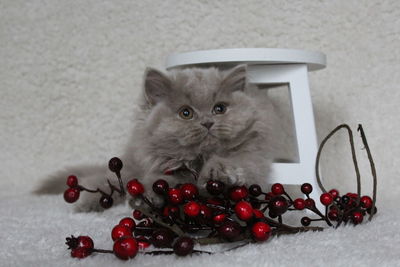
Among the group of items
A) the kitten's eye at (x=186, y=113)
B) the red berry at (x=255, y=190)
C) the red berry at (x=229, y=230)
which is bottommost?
the red berry at (x=229, y=230)

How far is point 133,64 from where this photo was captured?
1884 millimetres

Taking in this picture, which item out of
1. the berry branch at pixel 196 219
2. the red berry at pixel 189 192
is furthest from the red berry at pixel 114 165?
the red berry at pixel 189 192

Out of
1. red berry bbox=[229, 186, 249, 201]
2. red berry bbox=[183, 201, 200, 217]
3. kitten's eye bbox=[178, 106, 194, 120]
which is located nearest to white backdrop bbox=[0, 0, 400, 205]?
kitten's eye bbox=[178, 106, 194, 120]

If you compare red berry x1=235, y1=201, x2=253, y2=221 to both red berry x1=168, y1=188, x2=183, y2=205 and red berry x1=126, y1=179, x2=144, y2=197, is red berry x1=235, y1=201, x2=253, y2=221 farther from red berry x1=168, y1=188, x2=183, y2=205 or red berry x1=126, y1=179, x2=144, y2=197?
red berry x1=126, y1=179, x2=144, y2=197

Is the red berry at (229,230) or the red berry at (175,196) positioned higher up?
the red berry at (175,196)

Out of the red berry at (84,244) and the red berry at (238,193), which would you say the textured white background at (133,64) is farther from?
the red berry at (84,244)

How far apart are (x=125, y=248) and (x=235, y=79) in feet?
1.89

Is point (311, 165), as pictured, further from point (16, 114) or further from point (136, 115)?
point (16, 114)

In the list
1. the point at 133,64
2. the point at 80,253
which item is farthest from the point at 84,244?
the point at 133,64

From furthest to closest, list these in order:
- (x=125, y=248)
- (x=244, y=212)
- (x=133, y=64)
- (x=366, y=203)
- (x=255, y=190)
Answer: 1. (x=133, y=64)
2. (x=366, y=203)
3. (x=255, y=190)
4. (x=244, y=212)
5. (x=125, y=248)

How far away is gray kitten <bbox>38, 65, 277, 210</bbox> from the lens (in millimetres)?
1131

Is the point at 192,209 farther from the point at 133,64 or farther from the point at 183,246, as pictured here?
the point at 133,64

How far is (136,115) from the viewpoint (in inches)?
51.3

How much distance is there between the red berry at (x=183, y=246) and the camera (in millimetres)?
839
